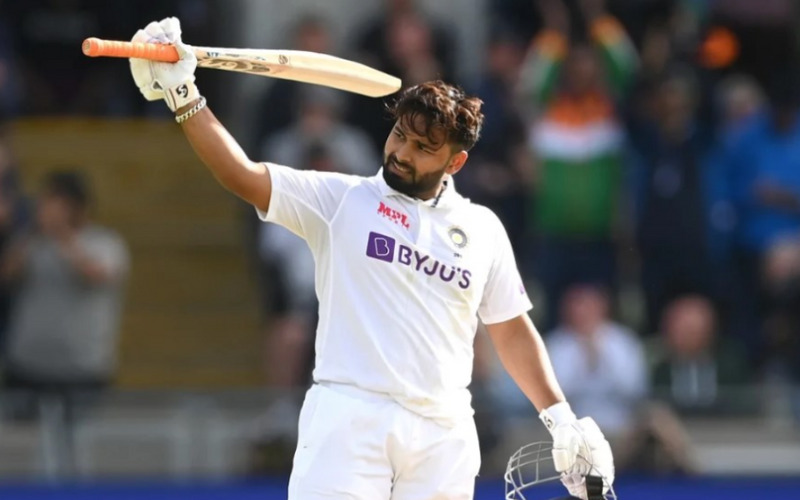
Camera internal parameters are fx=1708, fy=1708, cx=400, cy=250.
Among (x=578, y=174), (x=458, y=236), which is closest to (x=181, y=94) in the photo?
(x=458, y=236)

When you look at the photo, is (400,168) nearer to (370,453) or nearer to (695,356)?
(370,453)

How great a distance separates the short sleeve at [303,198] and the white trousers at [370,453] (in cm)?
53

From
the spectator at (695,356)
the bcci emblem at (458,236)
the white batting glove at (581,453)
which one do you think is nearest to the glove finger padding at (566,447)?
the white batting glove at (581,453)

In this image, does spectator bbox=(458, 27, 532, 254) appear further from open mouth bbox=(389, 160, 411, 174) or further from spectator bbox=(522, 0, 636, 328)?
open mouth bbox=(389, 160, 411, 174)

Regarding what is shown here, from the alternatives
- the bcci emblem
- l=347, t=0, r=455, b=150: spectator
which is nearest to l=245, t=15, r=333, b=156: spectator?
l=347, t=0, r=455, b=150: spectator

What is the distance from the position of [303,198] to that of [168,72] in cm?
59

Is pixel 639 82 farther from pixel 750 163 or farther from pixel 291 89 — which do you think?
pixel 291 89

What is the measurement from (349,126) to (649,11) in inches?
93.6

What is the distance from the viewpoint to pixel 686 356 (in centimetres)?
963

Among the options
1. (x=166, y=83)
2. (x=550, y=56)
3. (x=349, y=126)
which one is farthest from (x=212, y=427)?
(x=166, y=83)

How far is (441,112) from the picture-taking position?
5.40m

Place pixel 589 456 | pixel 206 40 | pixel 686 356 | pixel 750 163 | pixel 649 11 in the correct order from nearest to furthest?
pixel 589 456 → pixel 686 356 → pixel 750 163 → pixel 649 11 → pixel 206 40

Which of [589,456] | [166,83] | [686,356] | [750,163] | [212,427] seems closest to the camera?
[166,83]

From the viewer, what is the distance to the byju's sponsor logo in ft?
17.8
